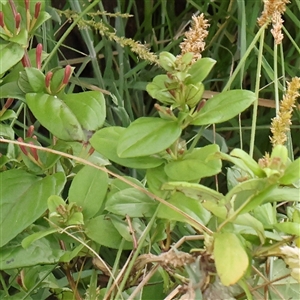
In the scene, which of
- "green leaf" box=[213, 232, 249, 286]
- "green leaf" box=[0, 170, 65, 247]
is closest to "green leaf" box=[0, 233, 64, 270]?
"green leaf" box=[0, 170, 65, 247]

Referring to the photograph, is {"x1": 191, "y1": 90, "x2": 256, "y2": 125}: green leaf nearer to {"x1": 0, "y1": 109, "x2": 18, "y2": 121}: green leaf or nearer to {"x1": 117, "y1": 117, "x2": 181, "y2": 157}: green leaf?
{"x1": 117, "y1": 117, "x2": 181, "y2": 157}: green leaf

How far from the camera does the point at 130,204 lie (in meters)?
0.34

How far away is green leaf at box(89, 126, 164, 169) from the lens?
13.1 inches

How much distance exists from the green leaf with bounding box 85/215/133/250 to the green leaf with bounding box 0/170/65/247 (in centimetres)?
3

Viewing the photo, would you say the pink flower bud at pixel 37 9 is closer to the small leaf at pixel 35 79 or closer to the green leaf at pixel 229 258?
the small leaf at pixel 35 79

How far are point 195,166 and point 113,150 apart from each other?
0.06 m

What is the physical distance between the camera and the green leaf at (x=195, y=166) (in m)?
0.31

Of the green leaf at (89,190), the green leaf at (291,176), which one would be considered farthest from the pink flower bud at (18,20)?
the green leaf at (291,176)

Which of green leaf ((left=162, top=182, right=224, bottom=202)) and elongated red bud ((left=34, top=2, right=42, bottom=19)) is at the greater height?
elongated red bud ((left=34, top=2, right=42, bottom=19))

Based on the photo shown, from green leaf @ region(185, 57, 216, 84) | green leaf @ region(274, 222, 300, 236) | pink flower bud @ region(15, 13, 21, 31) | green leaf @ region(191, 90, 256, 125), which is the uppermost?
pink flower bud @ region(15, 13, 21, 31)

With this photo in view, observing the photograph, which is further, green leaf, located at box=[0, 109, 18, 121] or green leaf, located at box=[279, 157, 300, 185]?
green leaf, located at box=[0, 109, 18, 121]

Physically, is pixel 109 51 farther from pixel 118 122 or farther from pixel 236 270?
pixel 236 270

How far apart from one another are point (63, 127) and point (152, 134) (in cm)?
7

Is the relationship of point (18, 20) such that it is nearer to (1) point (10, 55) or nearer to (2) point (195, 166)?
(1) point (10, 55)
